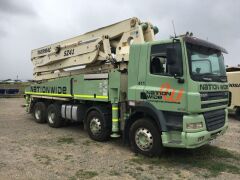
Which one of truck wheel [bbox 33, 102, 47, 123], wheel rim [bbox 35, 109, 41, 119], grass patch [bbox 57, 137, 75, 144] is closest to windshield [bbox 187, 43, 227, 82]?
grass patch [bbox 57, 137, 75, 144]

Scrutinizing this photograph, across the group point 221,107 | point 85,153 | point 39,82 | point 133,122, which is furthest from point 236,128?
point 39,82

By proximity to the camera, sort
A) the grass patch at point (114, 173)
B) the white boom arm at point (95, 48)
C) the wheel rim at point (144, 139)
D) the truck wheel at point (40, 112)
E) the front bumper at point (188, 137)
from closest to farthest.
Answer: the grass patch at point (114, 173) < the front bumper at point (188, 137) < the wheel rim at point (144, 139) < the white boom arm at point (95, 48) < the truck wheel at point (40, 112)

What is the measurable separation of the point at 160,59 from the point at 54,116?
17.8 feet

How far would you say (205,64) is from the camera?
6094 millimetres

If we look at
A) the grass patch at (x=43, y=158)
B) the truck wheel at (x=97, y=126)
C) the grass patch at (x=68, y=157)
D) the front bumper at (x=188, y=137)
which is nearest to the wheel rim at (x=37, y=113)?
the truck wheel at (x=97, y=126)

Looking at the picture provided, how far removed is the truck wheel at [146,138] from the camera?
617 cm

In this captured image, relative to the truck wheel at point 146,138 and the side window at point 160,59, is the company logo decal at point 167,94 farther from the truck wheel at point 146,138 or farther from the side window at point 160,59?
the truck wheel at point 146,138

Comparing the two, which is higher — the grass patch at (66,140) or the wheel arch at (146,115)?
the wheel arch at (146,115)

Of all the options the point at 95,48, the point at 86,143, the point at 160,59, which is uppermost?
the point at 95,48

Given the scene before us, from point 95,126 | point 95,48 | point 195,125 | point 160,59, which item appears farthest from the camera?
point 95,48

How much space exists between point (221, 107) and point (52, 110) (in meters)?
6.15

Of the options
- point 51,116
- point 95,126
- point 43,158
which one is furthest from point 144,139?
point 51,116

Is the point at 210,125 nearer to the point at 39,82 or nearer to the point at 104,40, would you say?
the point at 104,40

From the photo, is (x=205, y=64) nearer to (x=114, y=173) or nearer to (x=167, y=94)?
(x=167, y=94)
